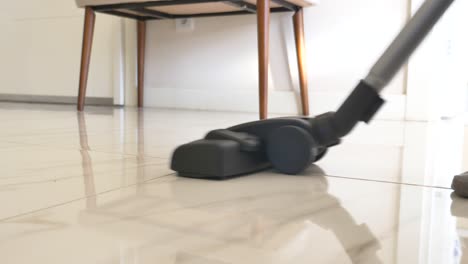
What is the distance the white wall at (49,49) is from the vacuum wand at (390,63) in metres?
2.27

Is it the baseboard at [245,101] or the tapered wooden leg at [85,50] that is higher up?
the tapered wooden leg at [85,50]

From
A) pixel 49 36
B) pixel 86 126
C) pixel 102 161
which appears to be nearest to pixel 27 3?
pixel 49 36

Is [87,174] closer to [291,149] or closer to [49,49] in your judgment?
[291,149]

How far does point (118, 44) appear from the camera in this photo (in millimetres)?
2623

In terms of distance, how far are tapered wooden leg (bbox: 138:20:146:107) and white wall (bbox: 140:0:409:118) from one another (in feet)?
0.13

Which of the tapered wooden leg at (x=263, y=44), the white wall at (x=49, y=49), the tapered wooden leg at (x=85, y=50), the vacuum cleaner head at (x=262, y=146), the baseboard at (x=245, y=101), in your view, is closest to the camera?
the vacuum cleaner head at (x=262, y=146)

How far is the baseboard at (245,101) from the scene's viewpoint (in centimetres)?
194

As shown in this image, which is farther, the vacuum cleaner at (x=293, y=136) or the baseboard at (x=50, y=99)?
the baseboard at (x=50, y=99)

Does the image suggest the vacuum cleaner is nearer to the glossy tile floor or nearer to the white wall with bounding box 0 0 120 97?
the glossy tile floor

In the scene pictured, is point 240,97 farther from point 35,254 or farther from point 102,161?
point 35,254

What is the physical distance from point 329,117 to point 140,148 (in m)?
0.44

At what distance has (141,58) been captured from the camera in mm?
2527

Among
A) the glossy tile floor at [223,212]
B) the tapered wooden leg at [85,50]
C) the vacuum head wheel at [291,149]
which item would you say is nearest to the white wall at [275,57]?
the tapered wooden leg at [85,50]

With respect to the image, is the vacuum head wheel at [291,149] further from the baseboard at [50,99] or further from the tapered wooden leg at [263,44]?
the baseboard at [50,99]
